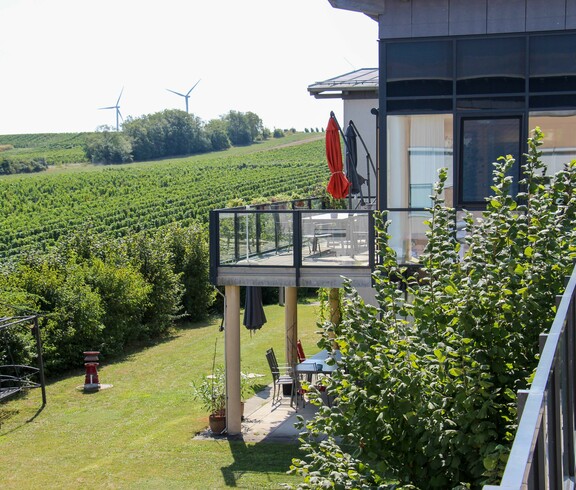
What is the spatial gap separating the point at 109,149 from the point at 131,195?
35.8 meters

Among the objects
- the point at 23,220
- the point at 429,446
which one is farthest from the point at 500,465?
the point at 23,220

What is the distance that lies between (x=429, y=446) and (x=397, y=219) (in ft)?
31.5

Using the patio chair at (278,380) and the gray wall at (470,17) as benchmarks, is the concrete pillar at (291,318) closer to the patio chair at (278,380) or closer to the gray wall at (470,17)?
the patio chair at (278,380)

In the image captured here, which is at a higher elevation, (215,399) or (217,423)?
(215,399)

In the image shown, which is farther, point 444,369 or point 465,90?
point 465,90

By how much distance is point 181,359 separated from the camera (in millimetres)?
25328

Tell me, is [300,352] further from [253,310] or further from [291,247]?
[291,247]

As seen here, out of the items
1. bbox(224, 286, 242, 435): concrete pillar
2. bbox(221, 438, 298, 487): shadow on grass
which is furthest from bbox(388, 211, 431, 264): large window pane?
bbox(221, 438, 298, 487): shadow on grass

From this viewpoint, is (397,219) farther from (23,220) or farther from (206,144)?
(206,144)

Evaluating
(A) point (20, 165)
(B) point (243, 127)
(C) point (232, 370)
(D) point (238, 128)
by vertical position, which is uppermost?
(B) point (243, 127)

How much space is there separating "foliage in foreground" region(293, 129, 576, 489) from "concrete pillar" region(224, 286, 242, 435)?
10.2 metres

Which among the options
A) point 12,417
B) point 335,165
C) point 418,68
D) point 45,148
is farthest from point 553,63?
point 45,148

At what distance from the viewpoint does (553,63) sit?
45.6 feet

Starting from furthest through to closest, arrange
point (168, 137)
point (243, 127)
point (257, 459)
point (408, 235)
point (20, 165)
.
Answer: point (243, 127)
point (168, 137)
point (20, 165)
point (257, 459)
point (408, 235)
